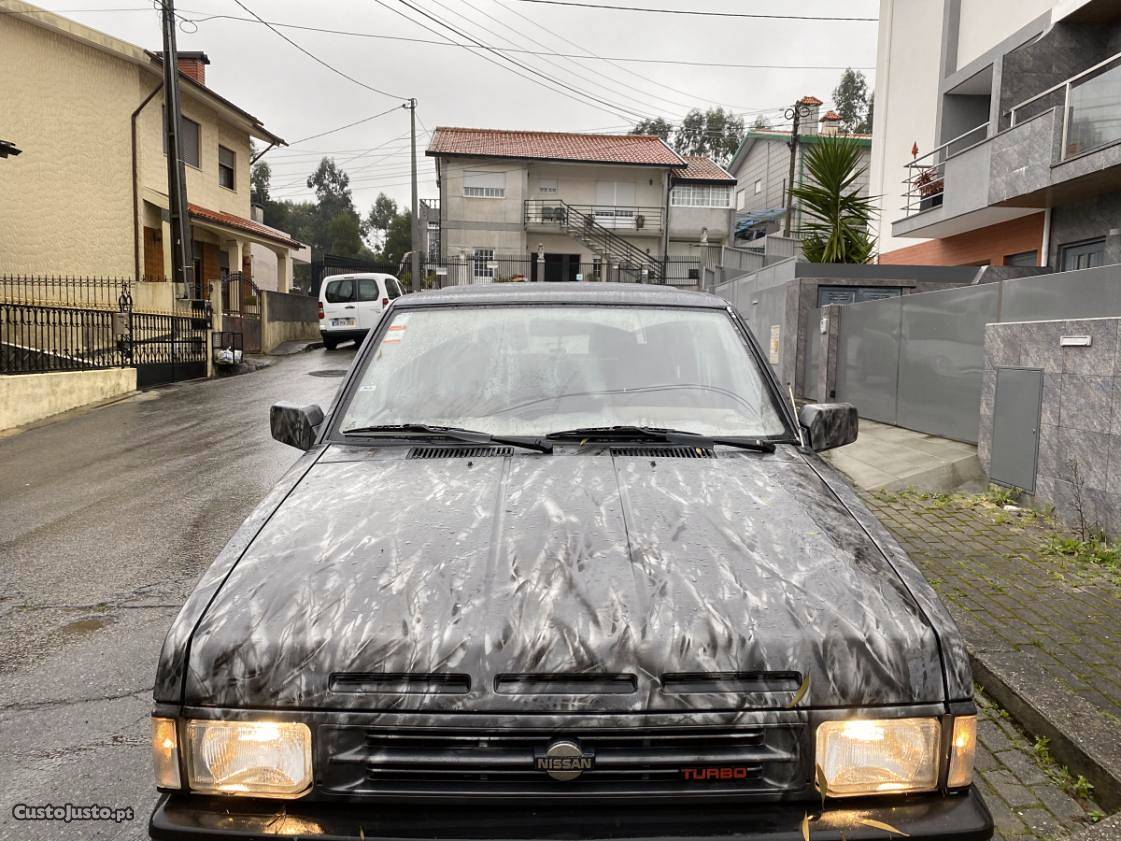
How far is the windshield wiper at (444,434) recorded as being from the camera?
261 cm

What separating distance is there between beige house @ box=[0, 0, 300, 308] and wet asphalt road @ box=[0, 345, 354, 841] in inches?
389

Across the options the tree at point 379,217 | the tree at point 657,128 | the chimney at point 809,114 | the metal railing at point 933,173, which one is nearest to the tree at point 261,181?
the tree at point 379,217

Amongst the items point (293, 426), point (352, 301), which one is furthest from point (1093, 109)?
point (352, 301)

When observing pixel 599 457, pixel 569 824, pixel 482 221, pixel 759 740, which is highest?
pixel 482 221

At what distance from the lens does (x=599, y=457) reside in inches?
99.6

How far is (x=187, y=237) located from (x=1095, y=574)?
753 inches

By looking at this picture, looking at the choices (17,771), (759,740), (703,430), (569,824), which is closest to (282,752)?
(569,824)

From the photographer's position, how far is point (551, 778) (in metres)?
1.62

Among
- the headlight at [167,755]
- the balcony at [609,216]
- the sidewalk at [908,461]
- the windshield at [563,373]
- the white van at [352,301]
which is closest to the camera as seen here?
the headlight at [167,755]

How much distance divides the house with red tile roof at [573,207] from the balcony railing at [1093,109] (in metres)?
25.9

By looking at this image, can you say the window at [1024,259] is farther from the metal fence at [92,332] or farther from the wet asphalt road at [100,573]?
the metal fence at [92,332]

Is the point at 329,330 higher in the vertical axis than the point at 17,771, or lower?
higher

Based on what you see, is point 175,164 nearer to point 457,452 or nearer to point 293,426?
point 293,426

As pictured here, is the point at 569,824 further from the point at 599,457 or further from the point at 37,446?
the point at 37,446
